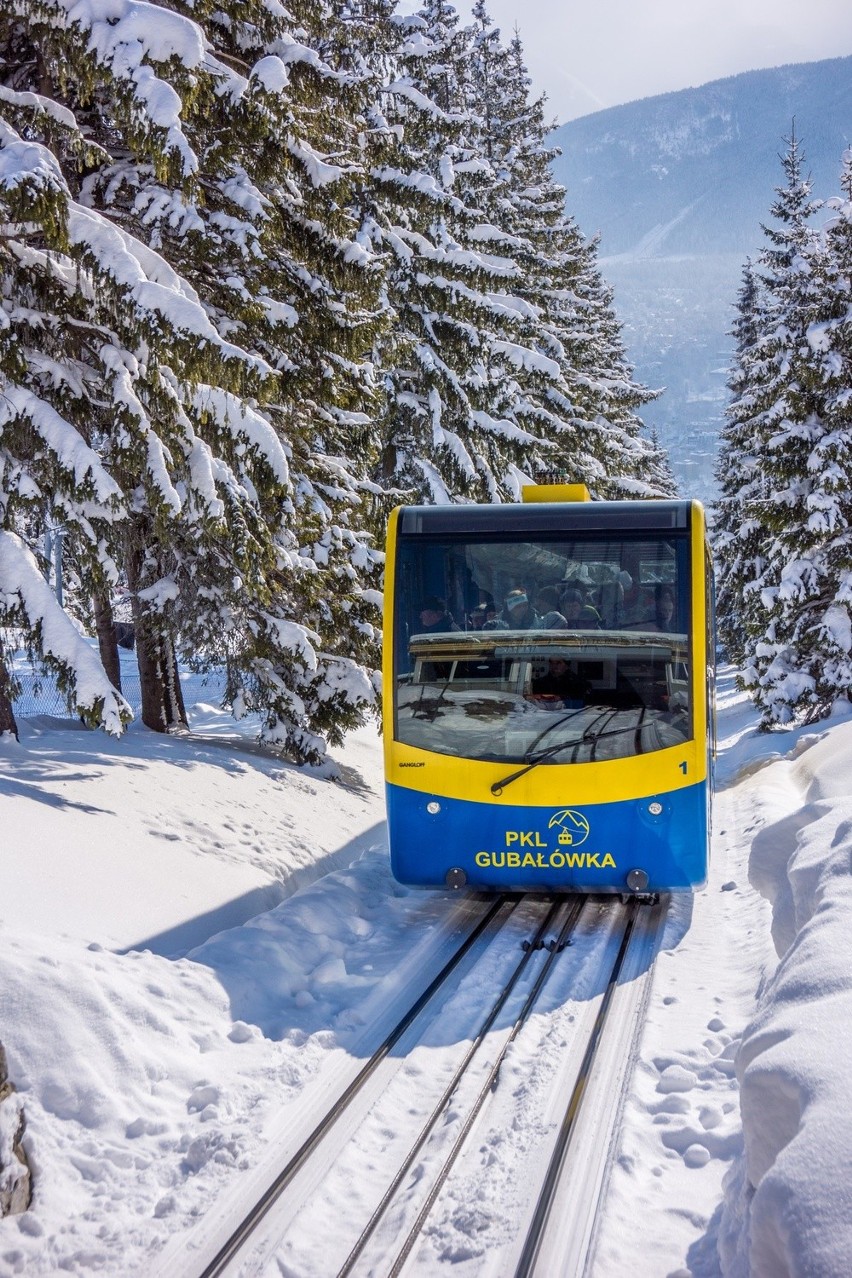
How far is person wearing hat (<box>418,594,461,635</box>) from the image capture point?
8.79 meters

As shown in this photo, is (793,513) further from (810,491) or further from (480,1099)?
(480,1099)

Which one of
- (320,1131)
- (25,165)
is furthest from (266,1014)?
(25,165)

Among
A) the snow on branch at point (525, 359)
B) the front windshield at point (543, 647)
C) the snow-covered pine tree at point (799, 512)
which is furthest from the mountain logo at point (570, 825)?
the snow on branch at point (525, 359)

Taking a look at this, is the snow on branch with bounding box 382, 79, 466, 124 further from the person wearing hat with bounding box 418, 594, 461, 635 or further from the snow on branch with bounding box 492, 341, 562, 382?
the person wearing hat with bounding box 418, 594, 461, 635

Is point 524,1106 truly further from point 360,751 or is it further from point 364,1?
point 364,1

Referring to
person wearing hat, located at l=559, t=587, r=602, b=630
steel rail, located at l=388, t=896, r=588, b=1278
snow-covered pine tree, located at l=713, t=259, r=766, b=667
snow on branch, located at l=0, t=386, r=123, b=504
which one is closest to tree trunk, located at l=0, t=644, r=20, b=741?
snow on branch, located at l=0, t=386, r=123, b=504

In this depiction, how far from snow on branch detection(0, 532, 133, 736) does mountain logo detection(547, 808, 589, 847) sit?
134 inches

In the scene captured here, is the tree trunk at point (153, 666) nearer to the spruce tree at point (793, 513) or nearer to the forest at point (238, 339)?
the forest at point (238, 339)

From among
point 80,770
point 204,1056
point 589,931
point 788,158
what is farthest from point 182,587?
point 788,158

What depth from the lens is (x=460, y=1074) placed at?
5840 mm

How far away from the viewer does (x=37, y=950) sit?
19.3 feet

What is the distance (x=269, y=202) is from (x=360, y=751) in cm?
991

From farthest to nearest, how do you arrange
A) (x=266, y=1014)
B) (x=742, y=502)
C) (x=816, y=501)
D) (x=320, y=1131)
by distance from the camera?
(x=742, y=502), (x=816, y=501), (x=266, y=1014), (x=320, y=1131)

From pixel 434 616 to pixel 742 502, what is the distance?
21.6 m
